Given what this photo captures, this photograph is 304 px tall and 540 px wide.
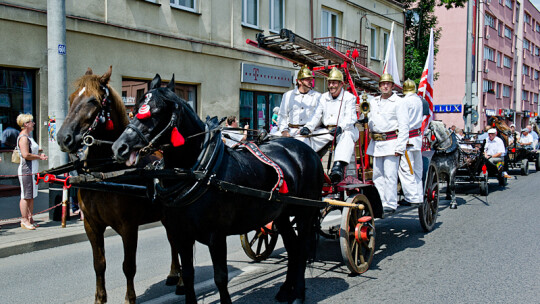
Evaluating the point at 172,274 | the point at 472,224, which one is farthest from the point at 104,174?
the point at 472,224

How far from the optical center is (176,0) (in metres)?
14.1

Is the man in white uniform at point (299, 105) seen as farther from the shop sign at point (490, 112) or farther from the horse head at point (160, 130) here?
the shop sign at point (490, 112)

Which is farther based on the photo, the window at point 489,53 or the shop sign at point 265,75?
the window at point 489,53

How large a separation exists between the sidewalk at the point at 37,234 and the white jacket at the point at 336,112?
4094mm

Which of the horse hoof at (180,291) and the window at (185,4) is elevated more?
the window at (185,4)

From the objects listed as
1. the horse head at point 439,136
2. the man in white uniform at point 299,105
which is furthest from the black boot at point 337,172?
the horse head at point 439,136

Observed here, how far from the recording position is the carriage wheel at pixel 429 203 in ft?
25.7

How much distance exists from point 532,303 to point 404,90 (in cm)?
496

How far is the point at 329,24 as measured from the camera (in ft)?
67.9

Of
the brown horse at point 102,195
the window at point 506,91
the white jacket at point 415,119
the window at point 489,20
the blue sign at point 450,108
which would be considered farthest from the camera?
the window at point 506,91

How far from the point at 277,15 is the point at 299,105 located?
12.0m

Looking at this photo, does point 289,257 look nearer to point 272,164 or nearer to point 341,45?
point 272,164

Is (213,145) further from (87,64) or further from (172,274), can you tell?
(87,64)

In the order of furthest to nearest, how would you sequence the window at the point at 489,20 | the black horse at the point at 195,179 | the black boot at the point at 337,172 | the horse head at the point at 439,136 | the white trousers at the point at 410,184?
1. the window at the point at 489,20
2. the horse head at the point at 439,136
3. the white trousers at the point at 410,184
4. the black boot at the point at 337,172
5. the black horse at the point at 195,179
